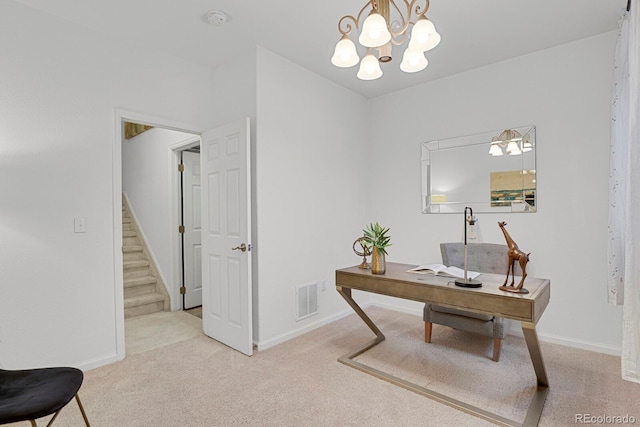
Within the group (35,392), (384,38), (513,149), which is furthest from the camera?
(513,149)

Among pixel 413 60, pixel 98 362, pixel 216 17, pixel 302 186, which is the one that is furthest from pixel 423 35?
pixel 98 362

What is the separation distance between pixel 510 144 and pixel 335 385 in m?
2.74

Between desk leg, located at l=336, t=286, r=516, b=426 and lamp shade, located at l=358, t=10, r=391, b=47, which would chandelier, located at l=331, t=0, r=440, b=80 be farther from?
desk leg, located at l=336, t=286, r=516, b=426

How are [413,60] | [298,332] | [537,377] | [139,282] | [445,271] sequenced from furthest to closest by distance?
[139,282] < [298,332] < [445,271] < [537,377] < [413,60]

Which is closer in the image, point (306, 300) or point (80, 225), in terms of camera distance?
point (80, 225)

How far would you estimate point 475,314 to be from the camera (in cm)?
268

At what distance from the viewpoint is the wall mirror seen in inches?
124

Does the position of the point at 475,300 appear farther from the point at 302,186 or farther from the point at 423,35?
the point at 302,186

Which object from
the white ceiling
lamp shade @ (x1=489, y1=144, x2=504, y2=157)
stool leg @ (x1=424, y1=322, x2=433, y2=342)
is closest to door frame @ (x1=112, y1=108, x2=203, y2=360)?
the white ceiling

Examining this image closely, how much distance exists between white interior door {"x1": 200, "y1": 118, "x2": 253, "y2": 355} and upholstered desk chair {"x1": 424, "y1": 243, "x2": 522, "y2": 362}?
1636mm

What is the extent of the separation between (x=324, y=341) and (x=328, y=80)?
2.80 meters

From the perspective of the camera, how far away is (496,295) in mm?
1898

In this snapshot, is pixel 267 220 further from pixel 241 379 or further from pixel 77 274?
pixel 77 274

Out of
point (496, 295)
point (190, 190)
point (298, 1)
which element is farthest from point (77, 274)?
point (496, 295)
